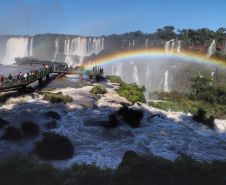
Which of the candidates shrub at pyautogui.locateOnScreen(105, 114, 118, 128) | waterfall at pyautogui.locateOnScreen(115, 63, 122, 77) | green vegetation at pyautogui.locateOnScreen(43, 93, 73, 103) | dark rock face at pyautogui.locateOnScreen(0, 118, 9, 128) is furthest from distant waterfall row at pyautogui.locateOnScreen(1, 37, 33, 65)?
shrub at pyautogui.locateOnScreen(105, 114, 118, 128)

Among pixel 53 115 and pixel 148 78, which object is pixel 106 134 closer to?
pixel 53 115

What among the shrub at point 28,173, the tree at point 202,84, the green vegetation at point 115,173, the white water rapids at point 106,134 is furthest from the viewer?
the tree at point 202,84

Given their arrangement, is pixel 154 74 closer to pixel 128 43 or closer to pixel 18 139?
pixel 128 43

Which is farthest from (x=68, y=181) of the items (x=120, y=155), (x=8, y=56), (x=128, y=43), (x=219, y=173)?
(x=8, y=56)

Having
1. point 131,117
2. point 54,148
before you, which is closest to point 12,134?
point 54,148

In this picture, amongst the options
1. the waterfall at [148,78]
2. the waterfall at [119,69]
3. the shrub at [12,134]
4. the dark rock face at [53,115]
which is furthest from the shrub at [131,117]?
the waterfall at [119,69]

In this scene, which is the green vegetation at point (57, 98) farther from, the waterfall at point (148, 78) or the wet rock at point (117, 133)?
the waterfall at point (148, 78)
